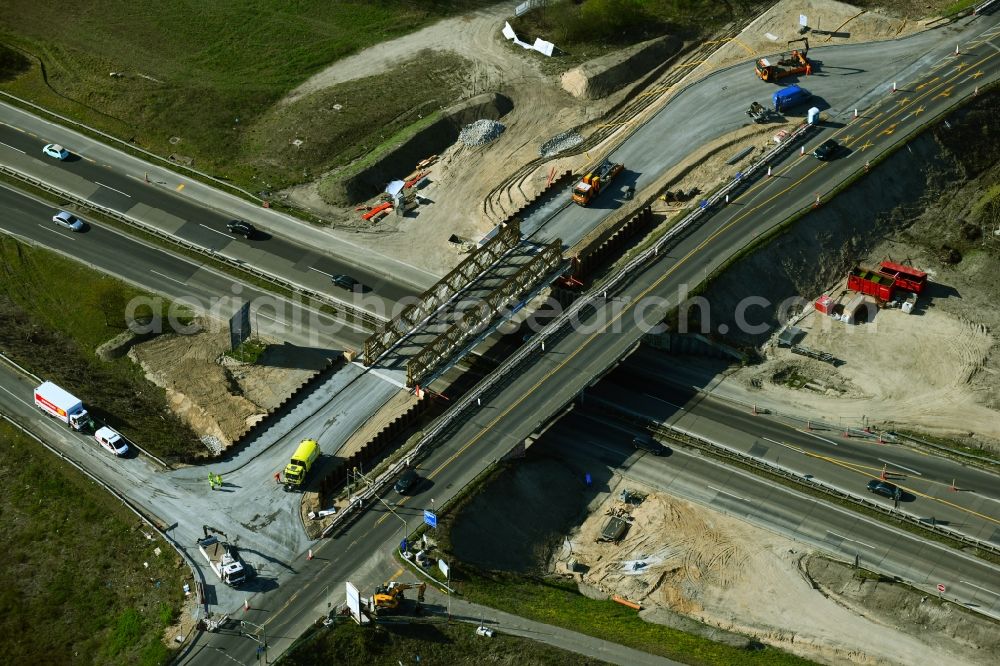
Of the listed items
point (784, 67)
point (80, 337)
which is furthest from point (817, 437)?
point (80, 337)

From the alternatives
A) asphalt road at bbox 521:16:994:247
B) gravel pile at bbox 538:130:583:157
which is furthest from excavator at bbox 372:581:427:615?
gravel pile at bbox 538:130:583:157

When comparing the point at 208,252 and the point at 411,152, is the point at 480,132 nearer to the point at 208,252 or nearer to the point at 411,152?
the point at 411,152

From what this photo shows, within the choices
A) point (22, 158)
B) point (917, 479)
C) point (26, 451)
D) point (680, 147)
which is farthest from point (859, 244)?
point (22, 158)

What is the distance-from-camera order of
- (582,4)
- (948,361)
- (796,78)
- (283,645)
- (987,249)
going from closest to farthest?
(283,645)
(948,361)
(987,249)
(796,78)
(582,4)

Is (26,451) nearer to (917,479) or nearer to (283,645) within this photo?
(283,645)

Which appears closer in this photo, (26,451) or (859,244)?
(26,451)

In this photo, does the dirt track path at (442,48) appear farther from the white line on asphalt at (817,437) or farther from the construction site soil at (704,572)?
the construction site soil at (704,572)

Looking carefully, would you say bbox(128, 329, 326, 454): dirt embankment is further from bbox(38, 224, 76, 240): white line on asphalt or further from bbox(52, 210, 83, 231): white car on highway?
bbox(52, 210, 83, 231): white car on highway
